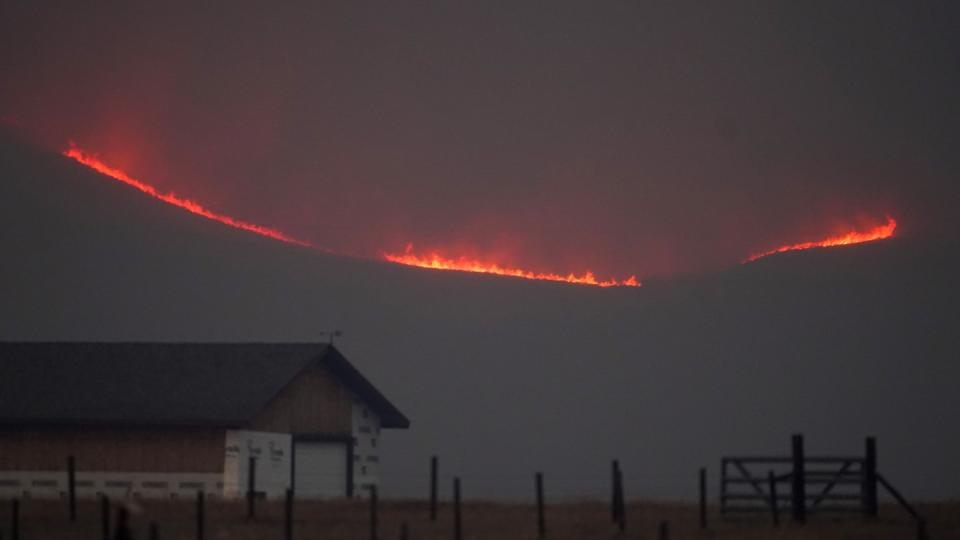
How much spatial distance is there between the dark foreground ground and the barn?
8.11 metres

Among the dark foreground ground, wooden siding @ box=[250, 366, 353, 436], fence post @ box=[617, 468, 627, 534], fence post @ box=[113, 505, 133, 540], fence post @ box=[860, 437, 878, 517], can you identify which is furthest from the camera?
wooden siding @ box=[250, 366, 353, 436]

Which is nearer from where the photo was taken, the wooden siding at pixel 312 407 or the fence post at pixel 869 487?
the fence post at pixel 869 487

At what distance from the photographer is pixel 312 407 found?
186ft

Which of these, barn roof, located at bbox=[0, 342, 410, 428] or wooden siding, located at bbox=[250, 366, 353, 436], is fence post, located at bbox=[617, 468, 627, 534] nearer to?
barn roof, located at bbox=[0, 342, 410, 428]

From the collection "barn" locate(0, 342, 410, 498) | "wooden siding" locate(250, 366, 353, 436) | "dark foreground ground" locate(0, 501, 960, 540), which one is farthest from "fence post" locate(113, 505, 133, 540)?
"wooden siding" locate(250, 366, 353, 436)

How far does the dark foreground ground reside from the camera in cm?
3244

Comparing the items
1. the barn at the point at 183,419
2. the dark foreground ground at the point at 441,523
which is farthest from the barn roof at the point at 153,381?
the dark foreground ground at the point at 441,523

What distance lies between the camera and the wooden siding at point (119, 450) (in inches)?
2000

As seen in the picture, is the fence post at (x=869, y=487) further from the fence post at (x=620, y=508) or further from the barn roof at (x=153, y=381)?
the barn roof at (x=153, y=381)

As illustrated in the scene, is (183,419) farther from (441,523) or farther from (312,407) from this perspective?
(441,523)

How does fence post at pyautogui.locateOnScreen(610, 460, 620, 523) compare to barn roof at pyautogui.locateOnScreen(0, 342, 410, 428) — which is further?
barn roof at pyautogui.locateOnScreen(0, 342, 410, 428)

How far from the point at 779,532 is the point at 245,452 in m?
22.4

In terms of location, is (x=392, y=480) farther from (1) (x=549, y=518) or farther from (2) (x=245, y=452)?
(1) (x=549, y=518)

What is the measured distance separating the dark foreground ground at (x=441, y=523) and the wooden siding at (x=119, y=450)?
28.1 ft
